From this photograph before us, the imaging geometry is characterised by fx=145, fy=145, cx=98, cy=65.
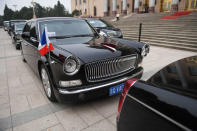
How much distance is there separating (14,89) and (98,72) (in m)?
2.41

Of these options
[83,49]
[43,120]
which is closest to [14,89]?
[43,120]

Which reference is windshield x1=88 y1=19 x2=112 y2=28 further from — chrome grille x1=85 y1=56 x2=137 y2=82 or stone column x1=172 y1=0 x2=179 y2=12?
stone column x1=172 y1=0 x2=179 y2=12

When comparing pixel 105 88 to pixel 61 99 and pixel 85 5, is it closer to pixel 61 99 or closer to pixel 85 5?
pixel 61 99

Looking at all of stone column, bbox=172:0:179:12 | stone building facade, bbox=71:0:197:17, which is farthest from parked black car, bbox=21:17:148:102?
stone building facade, bbox=71:0:197:17

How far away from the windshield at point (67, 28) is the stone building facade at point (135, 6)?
17.4 meters

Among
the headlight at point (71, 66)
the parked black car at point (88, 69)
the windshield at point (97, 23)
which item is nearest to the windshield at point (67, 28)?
the parked black car at point (88, 69)

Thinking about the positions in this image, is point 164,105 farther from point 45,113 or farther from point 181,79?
point 45,113

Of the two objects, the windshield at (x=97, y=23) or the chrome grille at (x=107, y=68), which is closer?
the chrome grille at (x=107, y=68)

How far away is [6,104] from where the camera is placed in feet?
9.46

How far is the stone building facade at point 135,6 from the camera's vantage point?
56.8 feet

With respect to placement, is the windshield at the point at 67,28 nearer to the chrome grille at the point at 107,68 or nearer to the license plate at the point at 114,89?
the chrome grille at the point at 107,68

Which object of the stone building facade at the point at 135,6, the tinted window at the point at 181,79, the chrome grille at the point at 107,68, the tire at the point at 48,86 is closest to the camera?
the tinted window at the point at 181,79

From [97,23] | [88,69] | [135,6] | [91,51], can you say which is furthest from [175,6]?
[88,69]

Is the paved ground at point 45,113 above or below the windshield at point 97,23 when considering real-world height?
below
